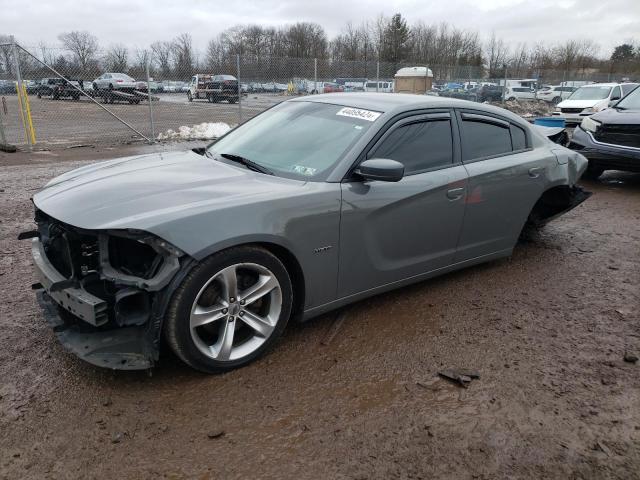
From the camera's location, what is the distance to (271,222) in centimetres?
286

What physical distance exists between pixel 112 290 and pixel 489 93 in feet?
87.8

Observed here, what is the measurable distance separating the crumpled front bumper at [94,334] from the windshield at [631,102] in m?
9.03

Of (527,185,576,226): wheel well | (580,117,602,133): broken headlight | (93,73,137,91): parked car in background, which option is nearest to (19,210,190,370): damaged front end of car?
(527,185,576,226): wheel well

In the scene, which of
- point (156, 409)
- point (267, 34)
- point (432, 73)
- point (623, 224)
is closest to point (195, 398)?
point (156, 409)

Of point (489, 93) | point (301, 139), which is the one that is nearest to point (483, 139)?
point (301, 139)

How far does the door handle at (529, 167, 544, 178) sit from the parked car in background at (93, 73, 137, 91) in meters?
20.2

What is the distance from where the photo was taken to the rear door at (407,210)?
3.28 meters

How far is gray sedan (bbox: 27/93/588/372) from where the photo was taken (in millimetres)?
2617

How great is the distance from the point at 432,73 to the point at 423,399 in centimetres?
2503

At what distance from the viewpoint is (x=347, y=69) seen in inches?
848

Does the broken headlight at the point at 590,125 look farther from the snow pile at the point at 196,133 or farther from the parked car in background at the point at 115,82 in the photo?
the parked car in background at the point at 115,82

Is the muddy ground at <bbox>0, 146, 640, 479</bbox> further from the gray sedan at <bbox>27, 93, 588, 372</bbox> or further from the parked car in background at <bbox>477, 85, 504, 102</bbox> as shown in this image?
the parked car in background at <bbox>477, 85, 504, 102</bbox>

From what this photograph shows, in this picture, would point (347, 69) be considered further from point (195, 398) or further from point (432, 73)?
point (195, 398)

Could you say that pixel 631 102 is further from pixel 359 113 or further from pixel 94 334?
pixel 94 334
